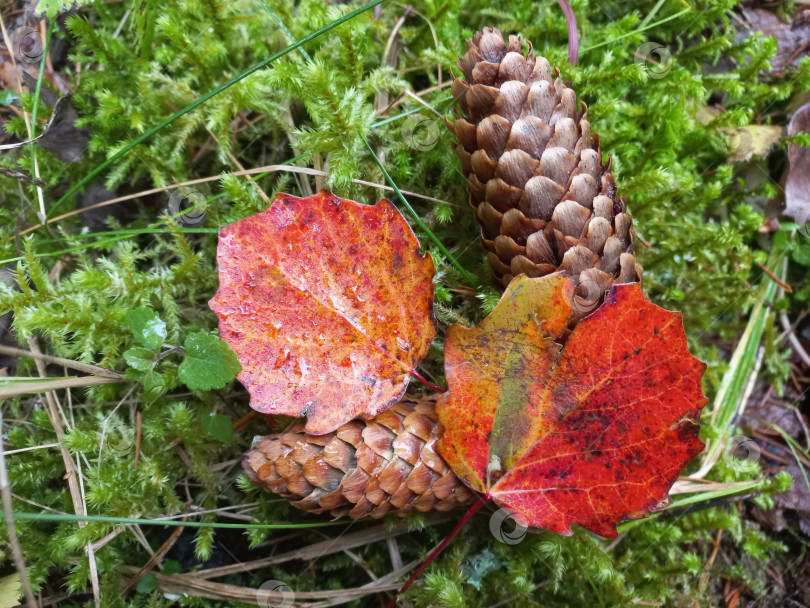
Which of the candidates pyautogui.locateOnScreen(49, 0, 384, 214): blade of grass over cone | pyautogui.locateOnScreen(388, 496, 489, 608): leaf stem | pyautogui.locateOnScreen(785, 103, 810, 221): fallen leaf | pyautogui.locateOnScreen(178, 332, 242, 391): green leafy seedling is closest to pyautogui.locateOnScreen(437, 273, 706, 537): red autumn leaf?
pyautogui.locateOnScreen(388, 496, 489, 608): leaf stem

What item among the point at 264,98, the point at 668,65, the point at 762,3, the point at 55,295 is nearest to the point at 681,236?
the point at 668,65

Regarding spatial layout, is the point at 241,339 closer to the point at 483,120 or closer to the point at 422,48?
the point at 483,120

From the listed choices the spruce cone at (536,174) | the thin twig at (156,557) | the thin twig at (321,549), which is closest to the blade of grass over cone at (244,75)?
the spruce cone at (536,174)

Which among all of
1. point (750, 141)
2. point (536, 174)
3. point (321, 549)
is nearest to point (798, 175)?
point (750, 141)

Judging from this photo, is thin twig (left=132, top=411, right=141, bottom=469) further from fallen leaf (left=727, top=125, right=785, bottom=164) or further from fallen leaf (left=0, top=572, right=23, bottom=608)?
fallen leaf (left=727, top=125, right=785, bottom=164)

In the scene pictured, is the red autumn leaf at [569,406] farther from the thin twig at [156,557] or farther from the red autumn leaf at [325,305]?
the thin twig at [156,557]

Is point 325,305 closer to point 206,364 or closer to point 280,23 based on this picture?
point 206,364
